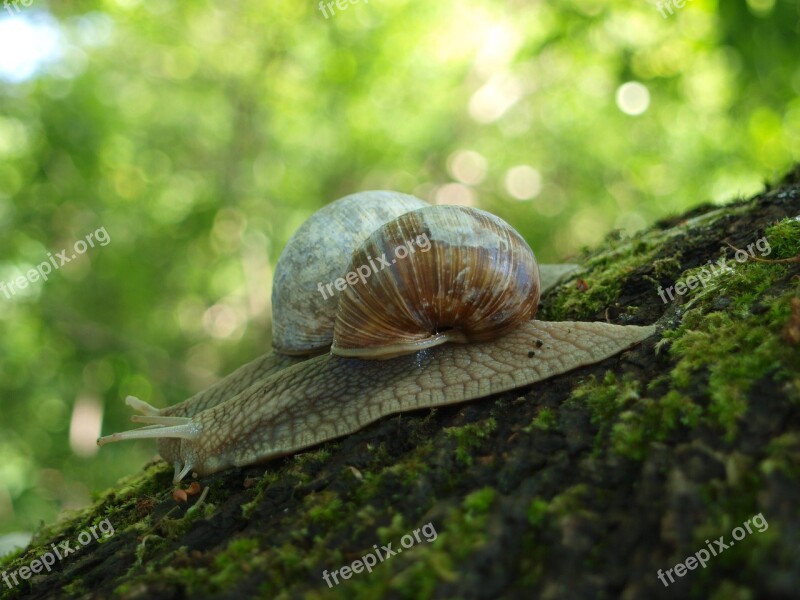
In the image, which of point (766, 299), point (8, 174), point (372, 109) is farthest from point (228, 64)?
point (766, 299)

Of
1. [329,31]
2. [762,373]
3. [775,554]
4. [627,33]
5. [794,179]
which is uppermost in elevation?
[329,31]

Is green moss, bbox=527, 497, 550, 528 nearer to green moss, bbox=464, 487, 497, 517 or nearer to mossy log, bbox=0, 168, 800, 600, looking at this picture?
mossy log, bbox=0, 168, 800, 600

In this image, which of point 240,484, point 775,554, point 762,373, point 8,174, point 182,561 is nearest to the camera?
point 775,554

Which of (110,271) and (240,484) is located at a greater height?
(110,271)

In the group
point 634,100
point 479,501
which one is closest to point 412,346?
point 479,501

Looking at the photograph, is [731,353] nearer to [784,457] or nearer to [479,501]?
[784,457]

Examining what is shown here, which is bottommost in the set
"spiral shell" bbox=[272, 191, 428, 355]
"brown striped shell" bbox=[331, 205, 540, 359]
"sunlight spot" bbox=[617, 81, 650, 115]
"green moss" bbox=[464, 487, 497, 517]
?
"green moss" bbox=[464, 487, 497, 517]

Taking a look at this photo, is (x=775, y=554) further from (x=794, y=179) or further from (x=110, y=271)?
(x=110, y=271)

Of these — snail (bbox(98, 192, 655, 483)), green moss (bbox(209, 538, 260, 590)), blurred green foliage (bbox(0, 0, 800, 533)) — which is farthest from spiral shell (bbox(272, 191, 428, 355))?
blurred green foliage (bbox(0, 0, 800, 533))
